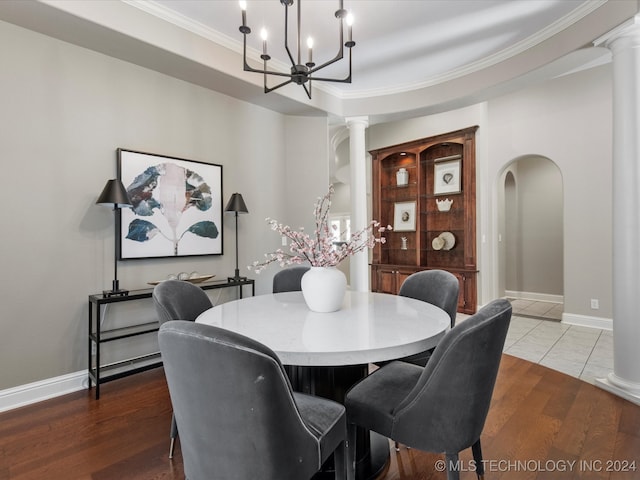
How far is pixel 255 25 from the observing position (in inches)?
116

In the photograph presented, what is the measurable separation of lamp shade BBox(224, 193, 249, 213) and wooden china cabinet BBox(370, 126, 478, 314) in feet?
10.2

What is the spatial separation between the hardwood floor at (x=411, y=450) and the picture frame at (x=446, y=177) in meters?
3.27

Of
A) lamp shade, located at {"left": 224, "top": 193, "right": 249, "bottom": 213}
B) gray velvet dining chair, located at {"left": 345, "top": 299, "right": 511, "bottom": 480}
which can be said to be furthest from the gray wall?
gray velvet dining chair, located at {"left": 345, "top": 299, "right": 511, "bottom": 480}

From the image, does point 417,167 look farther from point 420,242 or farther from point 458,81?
point 458,81

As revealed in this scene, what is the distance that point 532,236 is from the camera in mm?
6320

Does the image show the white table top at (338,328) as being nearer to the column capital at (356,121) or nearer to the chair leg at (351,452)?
the chair leg at (351,452)

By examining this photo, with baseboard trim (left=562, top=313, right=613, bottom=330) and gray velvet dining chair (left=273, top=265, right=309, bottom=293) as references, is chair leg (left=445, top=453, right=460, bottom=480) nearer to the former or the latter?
gray velvet dining chair (left=273, top=265, right=309, bottom=293)

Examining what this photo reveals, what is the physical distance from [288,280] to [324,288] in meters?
1.15

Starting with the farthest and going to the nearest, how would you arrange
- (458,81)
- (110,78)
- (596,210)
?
(596,210) < (458,81) < (110,78)

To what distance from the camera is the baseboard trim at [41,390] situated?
2.39 metres

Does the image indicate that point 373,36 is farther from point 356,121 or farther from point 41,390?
point 41,390

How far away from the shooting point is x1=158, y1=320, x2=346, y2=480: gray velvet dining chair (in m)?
0.93

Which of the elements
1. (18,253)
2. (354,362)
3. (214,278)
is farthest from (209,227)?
(354,362)

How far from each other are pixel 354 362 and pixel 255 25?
2.95 metres
